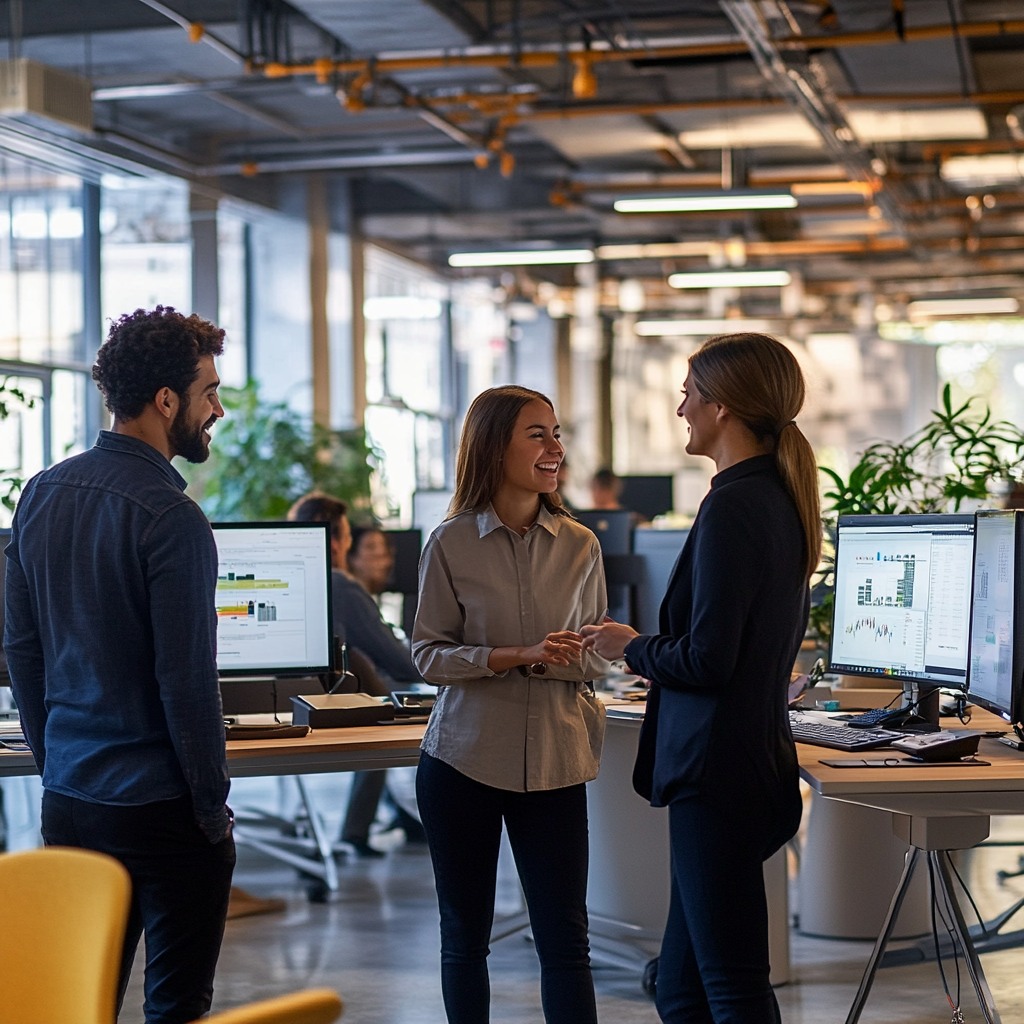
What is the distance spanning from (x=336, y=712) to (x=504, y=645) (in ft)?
3.12

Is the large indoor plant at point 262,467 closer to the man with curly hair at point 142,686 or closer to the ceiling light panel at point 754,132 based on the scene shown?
the ceiling light panel at point 754,132

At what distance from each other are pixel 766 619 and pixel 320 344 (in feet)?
26.9

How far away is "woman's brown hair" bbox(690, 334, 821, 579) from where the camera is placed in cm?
220

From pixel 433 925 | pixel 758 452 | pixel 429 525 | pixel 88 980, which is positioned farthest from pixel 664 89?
pixel 88 980

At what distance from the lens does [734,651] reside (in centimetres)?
208

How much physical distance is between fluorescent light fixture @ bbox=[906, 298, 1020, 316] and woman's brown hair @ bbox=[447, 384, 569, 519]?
10.1 meters

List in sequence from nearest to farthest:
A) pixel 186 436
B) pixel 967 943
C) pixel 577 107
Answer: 1. pixel 186 436
2. pixel 967 943
3. pixel 577 107

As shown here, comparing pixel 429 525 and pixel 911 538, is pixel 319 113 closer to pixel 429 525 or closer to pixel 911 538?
pixel 429 525

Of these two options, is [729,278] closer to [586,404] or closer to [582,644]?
[586,404]

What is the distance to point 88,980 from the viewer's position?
1.59m

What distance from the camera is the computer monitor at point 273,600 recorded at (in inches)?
130

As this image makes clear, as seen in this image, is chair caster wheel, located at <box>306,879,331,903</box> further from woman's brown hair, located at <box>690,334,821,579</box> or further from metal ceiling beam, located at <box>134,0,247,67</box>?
metal ceiling beam, located at <box>134,0,247,67</box>

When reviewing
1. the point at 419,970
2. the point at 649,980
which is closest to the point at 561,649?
the point at 649,980

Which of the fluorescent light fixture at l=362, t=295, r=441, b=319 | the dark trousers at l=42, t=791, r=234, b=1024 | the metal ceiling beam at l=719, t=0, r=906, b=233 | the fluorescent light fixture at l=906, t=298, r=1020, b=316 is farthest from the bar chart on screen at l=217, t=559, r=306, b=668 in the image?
the fluorescent light fixture at l=906, t=298, r=1020, b=316
